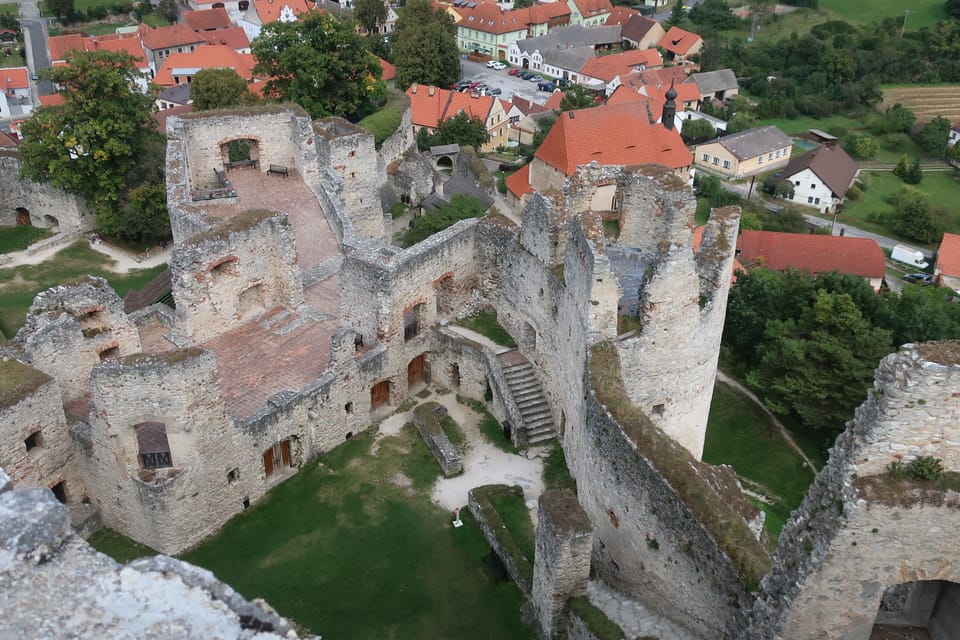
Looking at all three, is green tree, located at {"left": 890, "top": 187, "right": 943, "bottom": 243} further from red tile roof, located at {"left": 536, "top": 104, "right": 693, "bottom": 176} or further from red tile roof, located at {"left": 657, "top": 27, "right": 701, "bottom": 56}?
red tile roof, located at {"left": 657, "top": 27, "right": 701, "bottom": 56}

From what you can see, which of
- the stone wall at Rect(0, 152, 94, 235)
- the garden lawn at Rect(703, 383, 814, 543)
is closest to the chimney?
the garden lawn at Rect(703, 383, 814, 543)

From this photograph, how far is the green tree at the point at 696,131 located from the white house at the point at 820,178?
27.7ft

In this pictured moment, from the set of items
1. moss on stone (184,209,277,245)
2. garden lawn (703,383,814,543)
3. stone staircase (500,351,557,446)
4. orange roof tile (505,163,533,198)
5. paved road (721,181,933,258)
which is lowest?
paved road (721,181,933,258)

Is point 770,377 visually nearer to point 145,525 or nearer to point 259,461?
point 259,461

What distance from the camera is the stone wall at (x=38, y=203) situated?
126ft

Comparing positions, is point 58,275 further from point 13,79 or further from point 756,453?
point 13,79

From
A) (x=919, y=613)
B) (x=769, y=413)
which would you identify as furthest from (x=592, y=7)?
(x=919, y=613)

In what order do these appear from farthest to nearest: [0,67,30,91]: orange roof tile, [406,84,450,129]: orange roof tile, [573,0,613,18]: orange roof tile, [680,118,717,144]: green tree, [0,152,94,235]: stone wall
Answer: [573,0,613,18]: orange roof tile, [680,118,717,144]: green tree, [0,67,30,91]: orange roof tile, [406,84,450,129]: orange roof tile, [0,152,94,235]: stone wall

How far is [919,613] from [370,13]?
277 ft

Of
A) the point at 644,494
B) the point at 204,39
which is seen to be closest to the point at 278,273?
the point at 644,494

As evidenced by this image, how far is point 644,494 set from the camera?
16797 mm

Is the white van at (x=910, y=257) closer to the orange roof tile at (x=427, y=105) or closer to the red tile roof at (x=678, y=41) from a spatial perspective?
the orange roof tile at (x=427, y=105)

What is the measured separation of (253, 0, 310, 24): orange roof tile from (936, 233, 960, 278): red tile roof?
65450 mm

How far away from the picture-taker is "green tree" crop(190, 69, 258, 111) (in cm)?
4444
